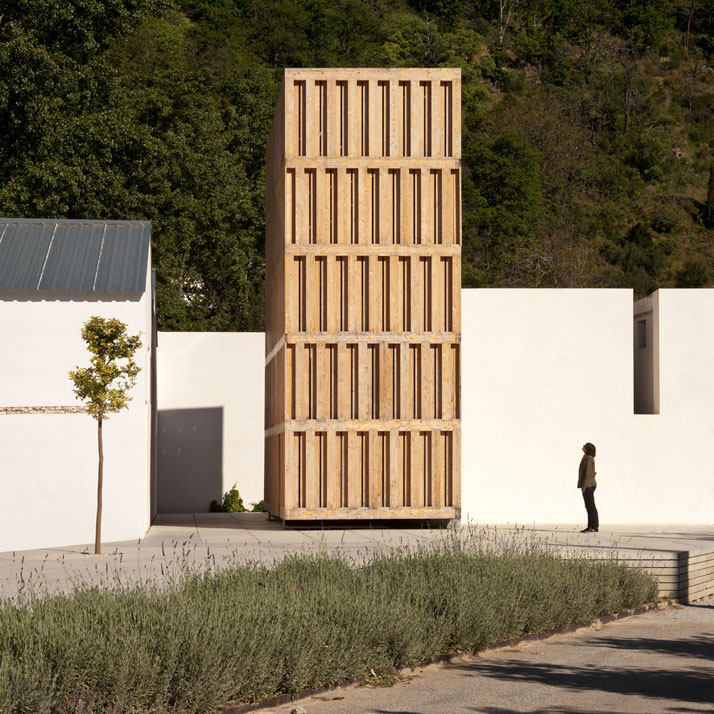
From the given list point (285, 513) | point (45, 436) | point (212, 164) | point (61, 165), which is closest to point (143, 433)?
point (45, 436)

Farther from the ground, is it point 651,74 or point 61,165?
point 651,74

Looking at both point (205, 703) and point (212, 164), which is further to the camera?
point (212, 164)

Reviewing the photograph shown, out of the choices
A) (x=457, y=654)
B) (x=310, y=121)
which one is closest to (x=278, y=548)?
(x=457, y=654)

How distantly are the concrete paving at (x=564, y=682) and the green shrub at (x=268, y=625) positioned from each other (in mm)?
239

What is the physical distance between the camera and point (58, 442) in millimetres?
19266

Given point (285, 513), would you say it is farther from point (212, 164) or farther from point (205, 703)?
point (212, 164)

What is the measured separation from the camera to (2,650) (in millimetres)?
7812

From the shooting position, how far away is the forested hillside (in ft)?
113

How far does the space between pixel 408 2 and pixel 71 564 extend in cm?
7200

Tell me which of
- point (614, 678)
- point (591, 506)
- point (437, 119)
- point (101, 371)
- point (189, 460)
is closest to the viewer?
point (614, 678)

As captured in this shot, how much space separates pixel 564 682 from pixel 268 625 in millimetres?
2224

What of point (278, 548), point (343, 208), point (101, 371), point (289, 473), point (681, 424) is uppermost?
point (343, 208)

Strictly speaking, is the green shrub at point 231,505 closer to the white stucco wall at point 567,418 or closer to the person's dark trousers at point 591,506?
the white stucco wall at point 567,418

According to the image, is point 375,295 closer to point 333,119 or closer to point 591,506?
point 333,119
